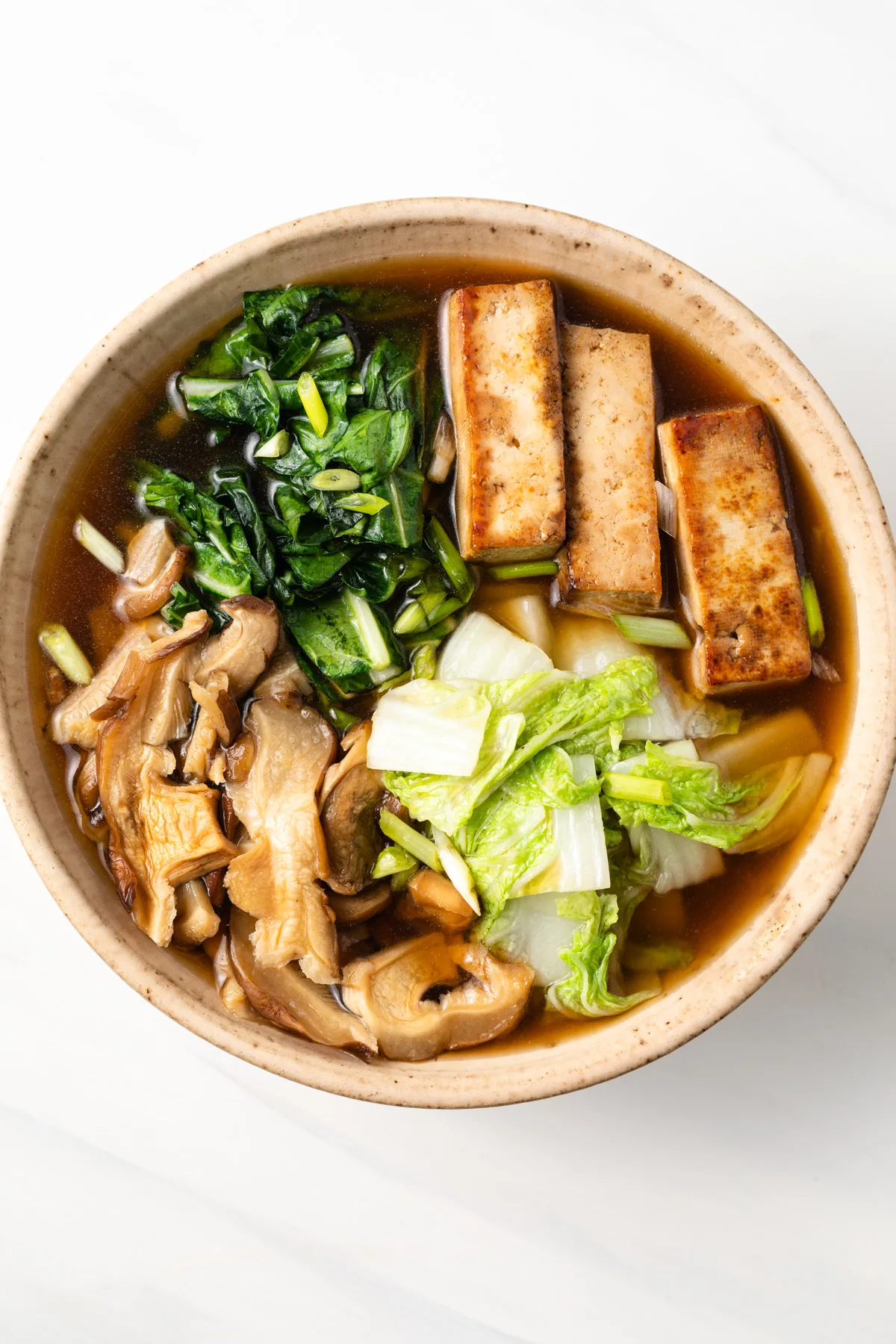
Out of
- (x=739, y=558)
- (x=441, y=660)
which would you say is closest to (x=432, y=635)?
(x=441, y=660)

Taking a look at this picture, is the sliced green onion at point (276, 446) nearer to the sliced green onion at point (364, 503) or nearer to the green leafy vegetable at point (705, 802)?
the sliced green onion at point (364, 503)

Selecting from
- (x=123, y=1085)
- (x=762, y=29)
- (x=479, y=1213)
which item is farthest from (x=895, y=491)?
(x=123, y=1085)

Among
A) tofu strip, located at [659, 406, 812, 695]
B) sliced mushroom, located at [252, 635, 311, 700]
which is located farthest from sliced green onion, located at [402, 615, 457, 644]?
tofu strip, located at [659, 406, 812, 695]

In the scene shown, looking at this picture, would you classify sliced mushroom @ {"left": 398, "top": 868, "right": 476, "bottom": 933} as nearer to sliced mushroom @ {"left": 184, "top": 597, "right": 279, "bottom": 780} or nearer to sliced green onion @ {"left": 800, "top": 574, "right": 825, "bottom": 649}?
sliced mushroom @ {"left": 184, "top": 597, "right": 279, "bottom": 780}

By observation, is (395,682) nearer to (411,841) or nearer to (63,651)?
(411,841)

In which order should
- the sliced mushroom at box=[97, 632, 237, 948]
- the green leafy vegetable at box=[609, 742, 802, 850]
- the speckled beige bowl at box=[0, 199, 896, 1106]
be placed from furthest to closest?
the green leafy vegetable at box=[609, 742, 802, 850] < the sliced mushroom at box=[97, 632, 237, 948] < the speckled beige bowl at box=[0, 199, 896, 1106]

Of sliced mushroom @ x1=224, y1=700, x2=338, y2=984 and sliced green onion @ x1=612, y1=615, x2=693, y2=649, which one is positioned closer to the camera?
sliced mushroom @ x1=224, y1=700, x2=338, y2=984

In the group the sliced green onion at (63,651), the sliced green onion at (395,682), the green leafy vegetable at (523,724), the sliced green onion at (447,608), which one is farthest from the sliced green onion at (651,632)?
the sliced green onion at (63,651)

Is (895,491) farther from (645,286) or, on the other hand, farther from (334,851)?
(334,851)
